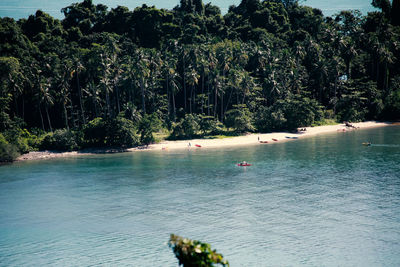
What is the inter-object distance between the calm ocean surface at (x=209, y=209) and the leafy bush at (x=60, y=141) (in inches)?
331

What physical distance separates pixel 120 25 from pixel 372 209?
381 feet

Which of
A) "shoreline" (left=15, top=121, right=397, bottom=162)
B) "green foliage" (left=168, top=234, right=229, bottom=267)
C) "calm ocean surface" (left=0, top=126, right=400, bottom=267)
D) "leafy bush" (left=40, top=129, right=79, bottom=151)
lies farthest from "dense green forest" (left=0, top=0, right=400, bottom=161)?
"green foliage" (left=168, top=234, right=229, bottom=267)

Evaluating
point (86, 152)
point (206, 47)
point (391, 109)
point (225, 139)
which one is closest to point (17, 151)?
point (86, 152)

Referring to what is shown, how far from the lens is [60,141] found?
266 ft

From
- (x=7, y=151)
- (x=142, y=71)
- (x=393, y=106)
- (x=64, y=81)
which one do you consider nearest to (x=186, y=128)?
(x=142, y=71)

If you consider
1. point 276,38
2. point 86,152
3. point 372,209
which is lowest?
point 372,209

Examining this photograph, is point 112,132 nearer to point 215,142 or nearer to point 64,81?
point 64,81

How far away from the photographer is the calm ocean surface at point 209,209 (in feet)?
103

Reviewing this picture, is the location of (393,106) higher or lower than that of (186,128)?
higher

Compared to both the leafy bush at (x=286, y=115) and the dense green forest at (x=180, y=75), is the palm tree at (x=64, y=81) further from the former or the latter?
the leafy bush at (x=286, y=115)

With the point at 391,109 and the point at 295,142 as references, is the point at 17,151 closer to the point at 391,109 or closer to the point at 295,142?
the point at 295,142

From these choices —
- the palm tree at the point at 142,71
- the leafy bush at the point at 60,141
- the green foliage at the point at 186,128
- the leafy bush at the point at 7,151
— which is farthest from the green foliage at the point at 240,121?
the leafy bush at the point at 7,151

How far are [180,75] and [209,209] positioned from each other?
230 feet

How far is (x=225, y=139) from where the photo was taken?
300 ft
